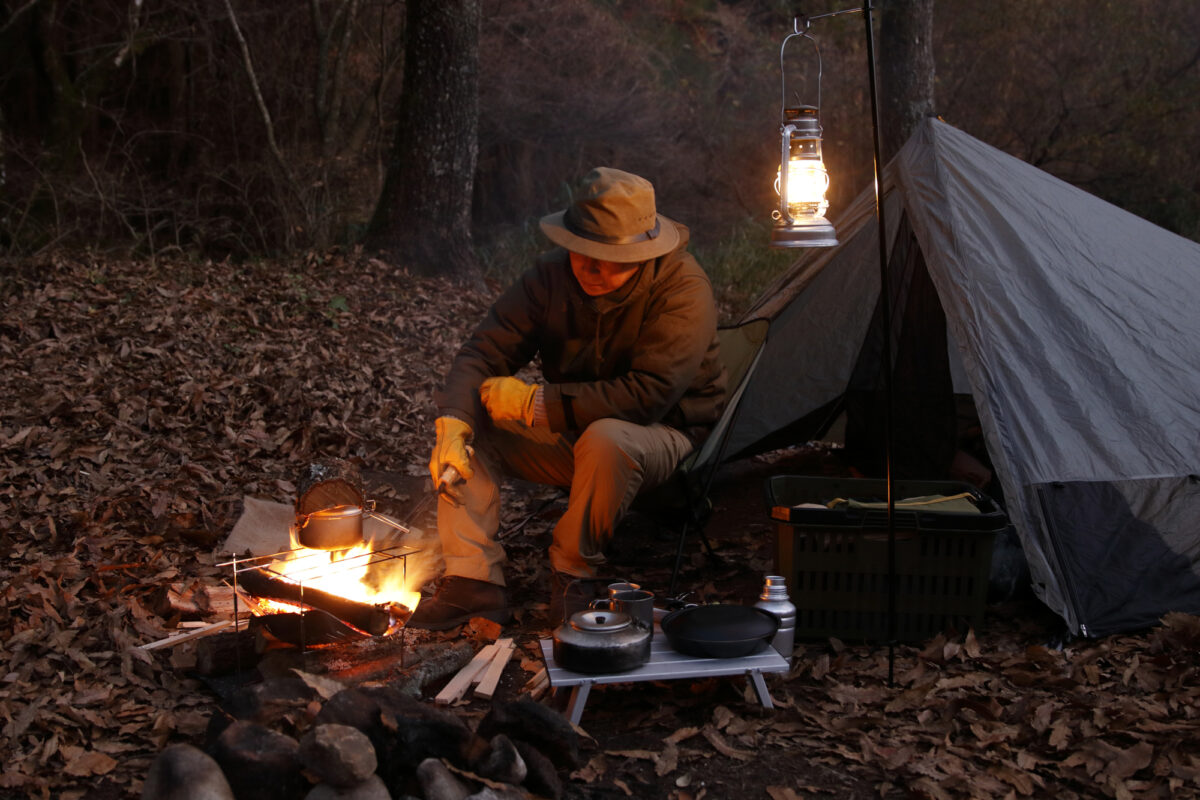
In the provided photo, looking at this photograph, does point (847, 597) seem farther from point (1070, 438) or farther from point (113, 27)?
point (113, 27)

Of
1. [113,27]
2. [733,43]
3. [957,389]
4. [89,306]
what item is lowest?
[957,389]

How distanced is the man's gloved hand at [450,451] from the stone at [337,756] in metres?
1.31

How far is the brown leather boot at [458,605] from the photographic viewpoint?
3268 mm

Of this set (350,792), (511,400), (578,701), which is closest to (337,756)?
(350,792)

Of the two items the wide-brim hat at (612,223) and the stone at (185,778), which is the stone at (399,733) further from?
the wide-brim hat at (612,223)

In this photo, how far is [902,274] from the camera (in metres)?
4.62

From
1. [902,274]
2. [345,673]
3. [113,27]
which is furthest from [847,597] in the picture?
[113,27]

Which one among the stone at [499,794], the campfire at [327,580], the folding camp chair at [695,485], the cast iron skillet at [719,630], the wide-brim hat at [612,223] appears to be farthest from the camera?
the folding camp chair at [695,485]

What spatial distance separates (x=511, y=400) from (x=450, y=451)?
0.87ft

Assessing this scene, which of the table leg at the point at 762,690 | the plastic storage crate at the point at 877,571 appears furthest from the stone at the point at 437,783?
the plastic storage crate at the point at 877,571

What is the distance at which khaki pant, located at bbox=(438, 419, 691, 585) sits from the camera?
129 inches

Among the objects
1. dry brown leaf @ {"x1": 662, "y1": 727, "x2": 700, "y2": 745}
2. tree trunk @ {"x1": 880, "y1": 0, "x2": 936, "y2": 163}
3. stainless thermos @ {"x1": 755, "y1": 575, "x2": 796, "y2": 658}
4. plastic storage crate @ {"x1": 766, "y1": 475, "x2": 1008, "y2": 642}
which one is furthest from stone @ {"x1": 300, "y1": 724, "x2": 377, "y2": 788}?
tree trunk @ {"x1": 880, "y1": 0, "x2": 936, "y2": 163}

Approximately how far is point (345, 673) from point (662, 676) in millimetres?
875

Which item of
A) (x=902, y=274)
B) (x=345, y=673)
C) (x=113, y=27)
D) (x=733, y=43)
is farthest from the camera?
(x=733, y=43)
